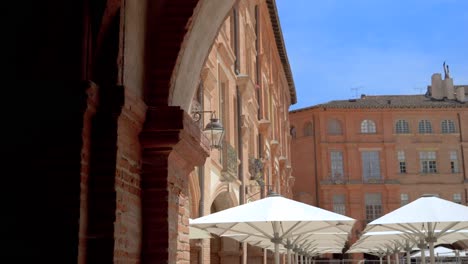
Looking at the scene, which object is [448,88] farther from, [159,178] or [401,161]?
[159,178]

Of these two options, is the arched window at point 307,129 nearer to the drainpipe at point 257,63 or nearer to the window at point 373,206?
the window at point 373,206

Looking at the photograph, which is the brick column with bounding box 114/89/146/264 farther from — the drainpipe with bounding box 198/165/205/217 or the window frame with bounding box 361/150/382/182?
the window frame with bounding box 361/150/382/182

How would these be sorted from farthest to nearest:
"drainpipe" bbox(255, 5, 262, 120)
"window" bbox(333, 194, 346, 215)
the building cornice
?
"window" bbox(333, 194, 346, 215), the building cornice, "drainpipe" bbox(255, 5, 262, 120)

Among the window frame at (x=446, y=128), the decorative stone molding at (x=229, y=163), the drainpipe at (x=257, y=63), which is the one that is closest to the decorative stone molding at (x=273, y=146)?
the drainpipe at (x=257, y=63)

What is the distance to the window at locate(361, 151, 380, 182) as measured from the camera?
58688 millimetres

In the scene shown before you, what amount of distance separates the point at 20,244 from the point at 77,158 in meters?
0.64

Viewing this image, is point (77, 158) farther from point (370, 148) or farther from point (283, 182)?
point (370, 148)

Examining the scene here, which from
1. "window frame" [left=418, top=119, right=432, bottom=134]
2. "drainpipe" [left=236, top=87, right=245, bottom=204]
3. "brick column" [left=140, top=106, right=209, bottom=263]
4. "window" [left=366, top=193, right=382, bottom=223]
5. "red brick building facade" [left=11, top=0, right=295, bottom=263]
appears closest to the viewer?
"red brick building facade" [left=11, top=0, right=295, bottom=263]

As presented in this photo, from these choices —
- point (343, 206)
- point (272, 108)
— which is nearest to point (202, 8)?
point (272, 108)

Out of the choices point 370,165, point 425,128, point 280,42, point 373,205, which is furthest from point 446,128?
point 280,42

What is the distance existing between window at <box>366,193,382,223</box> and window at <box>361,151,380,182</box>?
1510 millimetres

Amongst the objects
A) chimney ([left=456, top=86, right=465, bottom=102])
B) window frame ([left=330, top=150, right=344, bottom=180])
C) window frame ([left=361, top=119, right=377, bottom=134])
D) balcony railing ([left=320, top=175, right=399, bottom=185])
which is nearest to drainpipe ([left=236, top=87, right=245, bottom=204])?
balcony railing ([left=320, top=175, right=399, bottom=185])

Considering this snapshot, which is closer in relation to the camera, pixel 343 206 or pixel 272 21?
pixel 272 21

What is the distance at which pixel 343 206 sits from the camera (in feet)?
191
